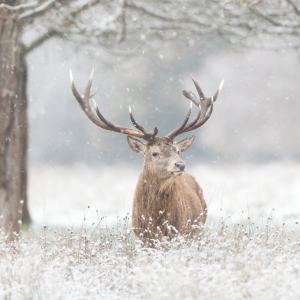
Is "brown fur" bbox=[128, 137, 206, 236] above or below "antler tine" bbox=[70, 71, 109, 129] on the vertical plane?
below

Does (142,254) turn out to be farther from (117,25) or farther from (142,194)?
(117,25)

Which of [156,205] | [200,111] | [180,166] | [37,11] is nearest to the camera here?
[180,166]

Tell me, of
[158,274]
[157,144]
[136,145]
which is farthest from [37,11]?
[158,274]

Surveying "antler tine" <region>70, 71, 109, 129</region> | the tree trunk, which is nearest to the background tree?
the tree trunk

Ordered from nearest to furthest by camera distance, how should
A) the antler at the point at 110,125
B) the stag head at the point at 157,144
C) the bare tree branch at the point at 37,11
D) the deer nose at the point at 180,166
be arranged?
the deer nose at the point at 180,166, the stag head at the point at 157,144, the antler at the point at 110,125, the bare tree branch at the point at 37,11

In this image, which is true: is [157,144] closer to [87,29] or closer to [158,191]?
[158,191]

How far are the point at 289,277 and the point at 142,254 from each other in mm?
1560

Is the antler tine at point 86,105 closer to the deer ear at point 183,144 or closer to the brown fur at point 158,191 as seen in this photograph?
the brown fur at point 158,191

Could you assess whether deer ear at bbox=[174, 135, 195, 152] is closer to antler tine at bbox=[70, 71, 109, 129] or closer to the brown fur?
the brown fur

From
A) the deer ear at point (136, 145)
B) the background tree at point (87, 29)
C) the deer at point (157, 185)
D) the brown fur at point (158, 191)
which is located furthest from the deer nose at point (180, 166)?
the background tree at point (87, 29)

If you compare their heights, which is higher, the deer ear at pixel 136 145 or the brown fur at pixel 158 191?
the deer ear at pixel 136 145

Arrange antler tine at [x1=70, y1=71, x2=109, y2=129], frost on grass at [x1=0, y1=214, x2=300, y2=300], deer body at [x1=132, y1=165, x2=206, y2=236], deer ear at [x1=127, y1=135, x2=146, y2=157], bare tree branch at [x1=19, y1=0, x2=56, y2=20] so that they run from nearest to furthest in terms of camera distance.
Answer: frost on grass at [x1=0, y1=214, x2=300, y2=300] < deer body at [x1=132, y1=165, x2=206, y2=236] < deer ear at [x1=127, y1=135, x2=146, y2=157] < antler tine at [x1=70, y1=71, x2=109, y2=129] < bare tree branch at [x1=19, y1=0, x2=56, y2=20]

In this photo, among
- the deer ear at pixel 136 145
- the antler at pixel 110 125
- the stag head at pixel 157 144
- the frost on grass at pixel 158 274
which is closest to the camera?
the frost on grass at pixel 158 274

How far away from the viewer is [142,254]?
4.18 meters
